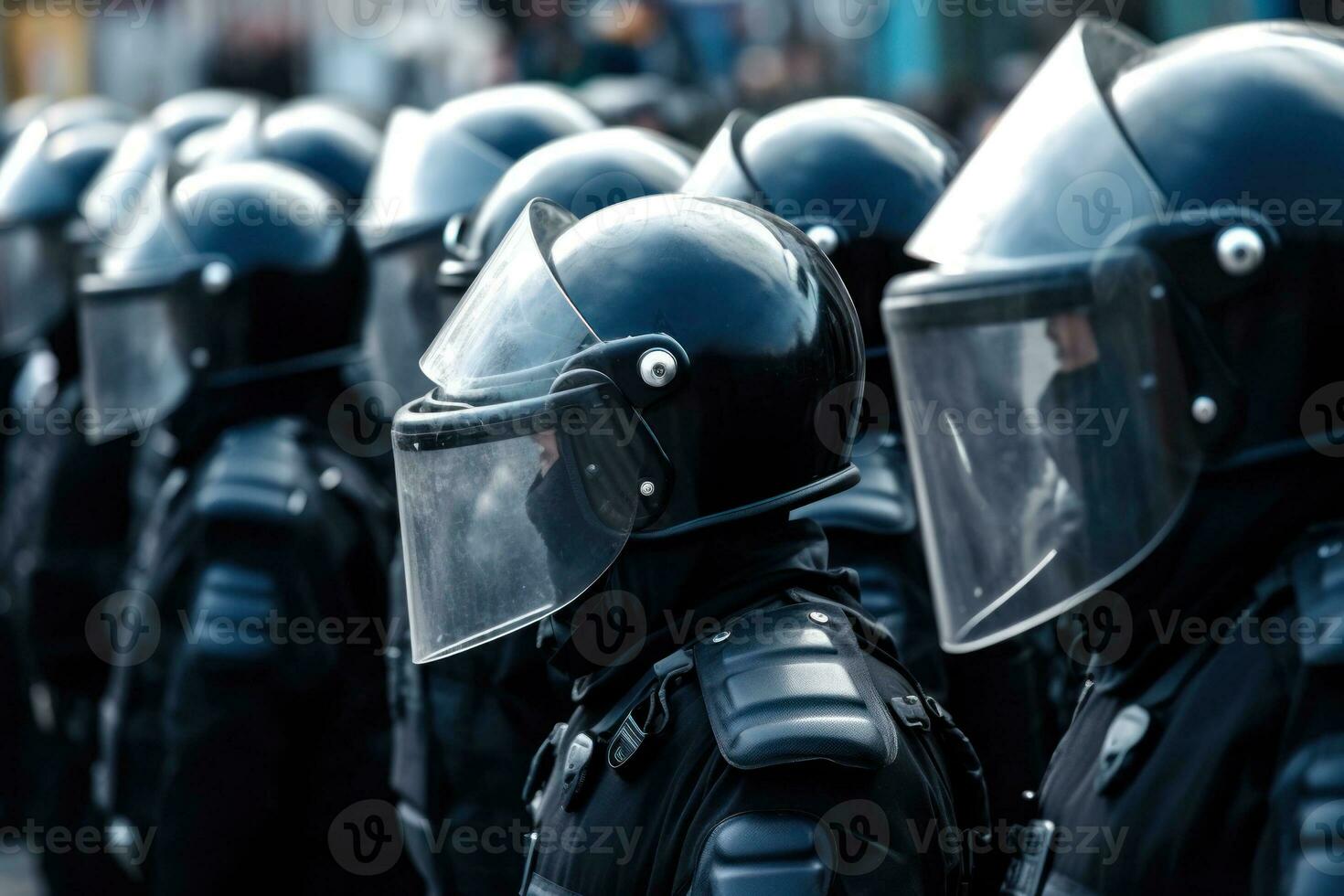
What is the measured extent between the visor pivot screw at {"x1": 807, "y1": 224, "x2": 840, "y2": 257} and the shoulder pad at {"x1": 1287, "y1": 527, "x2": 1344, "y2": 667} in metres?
1.55

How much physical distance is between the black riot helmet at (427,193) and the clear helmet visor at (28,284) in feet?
6.94

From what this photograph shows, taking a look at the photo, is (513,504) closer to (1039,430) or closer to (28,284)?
(1039,430)

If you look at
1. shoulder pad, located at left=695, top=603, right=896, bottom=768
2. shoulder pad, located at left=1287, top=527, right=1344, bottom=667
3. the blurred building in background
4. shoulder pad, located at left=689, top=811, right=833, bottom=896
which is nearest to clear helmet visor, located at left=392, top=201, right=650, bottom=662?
shoulder pad, located at left=695, top=603, right=896, bottom=768

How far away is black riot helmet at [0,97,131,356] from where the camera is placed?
20.0 feet

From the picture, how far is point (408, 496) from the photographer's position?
228 centimetres

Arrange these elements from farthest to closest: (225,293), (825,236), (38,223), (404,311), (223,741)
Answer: (38,223), (225,293), (404,311), (223,741), (825,236)

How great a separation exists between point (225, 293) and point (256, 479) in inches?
26.8

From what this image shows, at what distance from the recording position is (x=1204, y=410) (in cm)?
194

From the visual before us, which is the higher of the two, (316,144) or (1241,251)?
(1241,251)

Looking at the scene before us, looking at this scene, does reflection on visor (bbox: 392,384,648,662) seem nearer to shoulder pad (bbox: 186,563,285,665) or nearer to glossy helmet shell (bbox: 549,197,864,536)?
glossy helmet shell (bbox: 549,197,864,536)

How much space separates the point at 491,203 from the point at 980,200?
1.42 m

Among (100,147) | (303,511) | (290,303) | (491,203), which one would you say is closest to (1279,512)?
(491,203)

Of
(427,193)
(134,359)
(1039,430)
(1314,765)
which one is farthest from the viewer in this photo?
(134,359)

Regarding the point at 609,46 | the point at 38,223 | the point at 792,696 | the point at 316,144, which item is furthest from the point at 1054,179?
the point at 609,46
